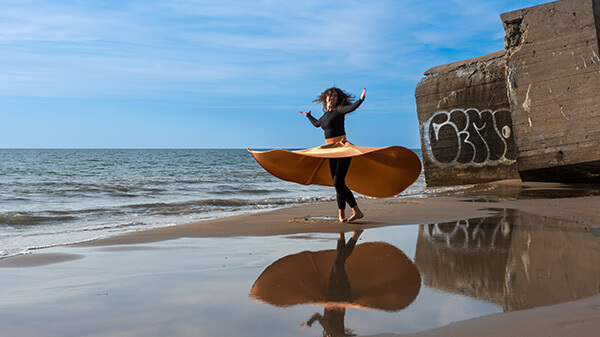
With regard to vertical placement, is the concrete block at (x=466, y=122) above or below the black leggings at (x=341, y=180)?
above

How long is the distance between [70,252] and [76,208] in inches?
256

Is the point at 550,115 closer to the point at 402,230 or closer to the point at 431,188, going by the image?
the point at 431,188

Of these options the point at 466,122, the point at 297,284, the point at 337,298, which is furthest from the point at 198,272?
the point at 466,122

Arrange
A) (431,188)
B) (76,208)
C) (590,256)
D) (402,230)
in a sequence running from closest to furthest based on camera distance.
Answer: (590,256), (402,230), (76,208), (431,188)

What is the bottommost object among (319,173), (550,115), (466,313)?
(466,313)

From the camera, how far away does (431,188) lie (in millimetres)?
13547

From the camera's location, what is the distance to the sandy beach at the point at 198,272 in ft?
8.80

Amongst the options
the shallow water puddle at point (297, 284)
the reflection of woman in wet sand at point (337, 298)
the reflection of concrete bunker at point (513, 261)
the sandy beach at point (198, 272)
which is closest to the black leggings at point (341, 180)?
the sandy beach at point (198, 272)

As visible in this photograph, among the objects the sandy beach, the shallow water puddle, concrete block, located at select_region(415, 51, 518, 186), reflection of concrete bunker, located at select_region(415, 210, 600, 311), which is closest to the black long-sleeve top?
the sandy beach

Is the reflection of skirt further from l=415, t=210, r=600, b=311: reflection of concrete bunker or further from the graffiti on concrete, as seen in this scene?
the graffiti on concrete

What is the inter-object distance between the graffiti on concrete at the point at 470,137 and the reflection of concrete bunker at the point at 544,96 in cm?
2

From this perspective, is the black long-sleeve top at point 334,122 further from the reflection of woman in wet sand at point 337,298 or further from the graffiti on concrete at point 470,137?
the graffiti on concrete at point 470,137

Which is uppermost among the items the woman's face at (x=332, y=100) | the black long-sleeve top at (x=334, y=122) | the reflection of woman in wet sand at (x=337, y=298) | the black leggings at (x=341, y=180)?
the woman's face at (x=332, y=100)

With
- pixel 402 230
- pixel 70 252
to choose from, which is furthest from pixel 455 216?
pixel 70 252
